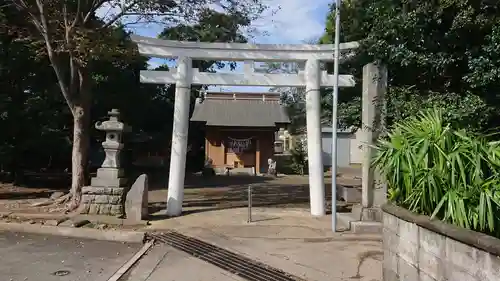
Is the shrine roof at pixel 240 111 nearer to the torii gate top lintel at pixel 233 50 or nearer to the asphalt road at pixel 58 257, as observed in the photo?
the torii gate top lintel at pixel 233 50

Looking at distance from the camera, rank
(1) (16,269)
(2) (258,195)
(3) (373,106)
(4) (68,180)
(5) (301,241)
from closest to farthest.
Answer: (1) (16,269)
(5) (301,241)
(3) (373,106)
(2) (258,195)
(4) (68,180)

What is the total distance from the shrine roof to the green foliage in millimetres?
20342

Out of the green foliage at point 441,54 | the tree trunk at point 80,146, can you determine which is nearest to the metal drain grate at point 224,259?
the green foliage at point 441,54

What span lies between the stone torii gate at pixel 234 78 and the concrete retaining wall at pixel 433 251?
22.3 feet

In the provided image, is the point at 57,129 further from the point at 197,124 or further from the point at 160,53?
the point at 197,124

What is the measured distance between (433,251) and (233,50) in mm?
9109

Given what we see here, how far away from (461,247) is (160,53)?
9.93 meters

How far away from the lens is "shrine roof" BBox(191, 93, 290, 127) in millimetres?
30844

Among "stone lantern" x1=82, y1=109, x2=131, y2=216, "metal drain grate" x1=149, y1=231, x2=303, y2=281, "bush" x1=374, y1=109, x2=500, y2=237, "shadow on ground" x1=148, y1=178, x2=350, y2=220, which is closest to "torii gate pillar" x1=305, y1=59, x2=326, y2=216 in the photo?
"shadow on ground" x1=148, y1=178, x2=350, y2=220

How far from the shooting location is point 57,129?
65.0ft

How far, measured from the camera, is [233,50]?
13.0 metres

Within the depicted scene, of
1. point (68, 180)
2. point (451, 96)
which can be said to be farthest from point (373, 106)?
point (68, 180)

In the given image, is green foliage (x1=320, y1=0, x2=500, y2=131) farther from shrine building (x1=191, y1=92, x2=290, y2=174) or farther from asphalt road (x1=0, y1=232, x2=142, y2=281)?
Answer: shrine building (x1=191, y1=92, x2=290, y2=174)

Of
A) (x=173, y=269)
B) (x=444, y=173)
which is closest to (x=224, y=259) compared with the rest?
(x=173, y=269)
